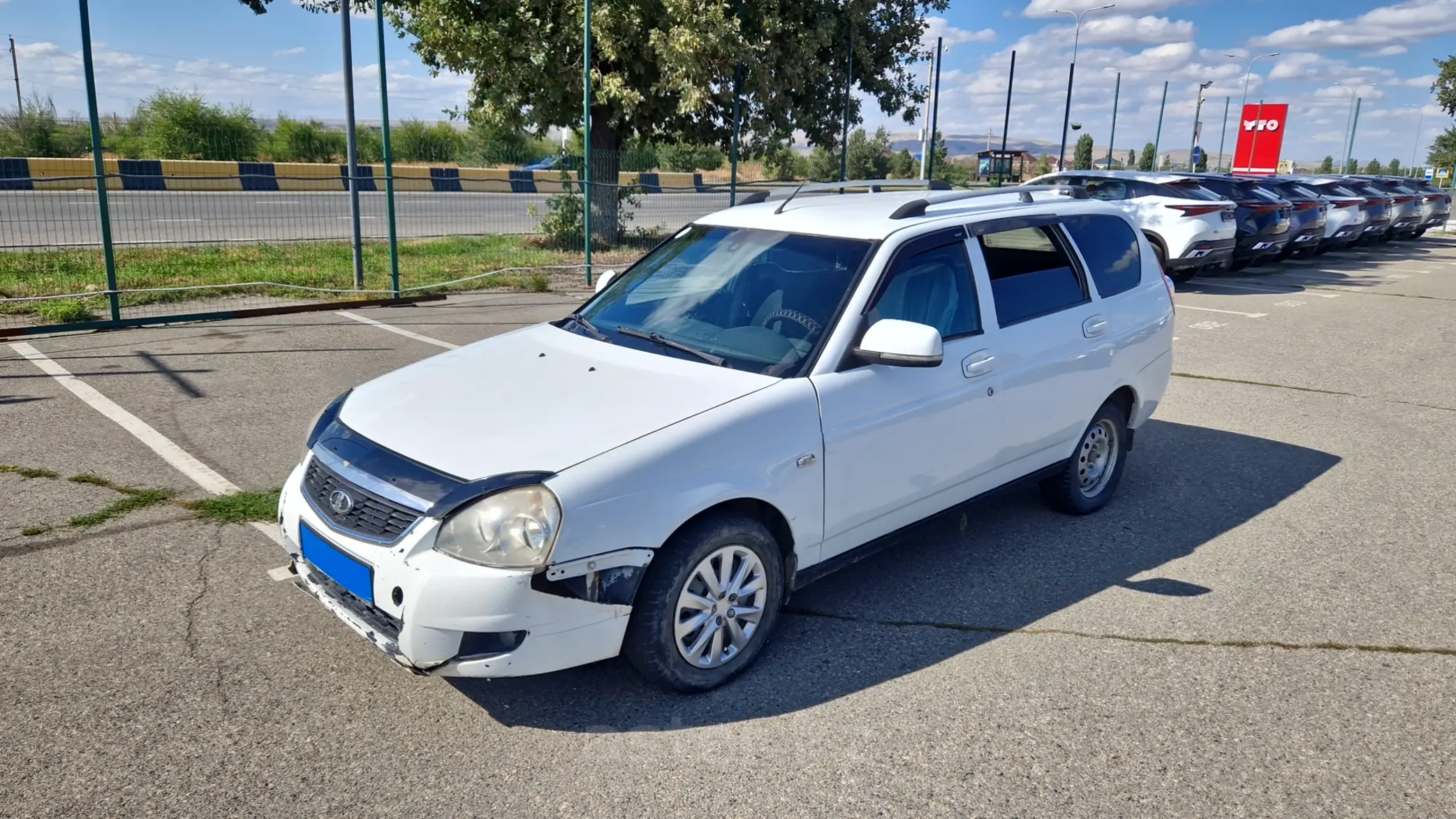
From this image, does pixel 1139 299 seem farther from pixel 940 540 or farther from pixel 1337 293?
pixel 1337 293

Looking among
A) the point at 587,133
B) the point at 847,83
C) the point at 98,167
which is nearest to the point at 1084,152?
the point at 847,83

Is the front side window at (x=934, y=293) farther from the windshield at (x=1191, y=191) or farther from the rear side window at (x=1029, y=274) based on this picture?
the windshield at (x=1191, y=191)

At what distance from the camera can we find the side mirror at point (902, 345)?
3.72 meters

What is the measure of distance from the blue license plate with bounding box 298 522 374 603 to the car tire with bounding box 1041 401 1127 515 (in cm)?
345

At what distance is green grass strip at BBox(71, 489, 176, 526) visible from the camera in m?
4.82

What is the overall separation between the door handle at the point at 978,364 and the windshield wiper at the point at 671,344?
43.0 inches

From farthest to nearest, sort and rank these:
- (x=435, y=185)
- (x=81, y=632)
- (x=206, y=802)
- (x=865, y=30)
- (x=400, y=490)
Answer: (x=435, y=185) → (x=865, y=30) → (x=81, y=632) → (x=400, y=490) → (x=206, y=802)

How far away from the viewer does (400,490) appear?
3193 mm

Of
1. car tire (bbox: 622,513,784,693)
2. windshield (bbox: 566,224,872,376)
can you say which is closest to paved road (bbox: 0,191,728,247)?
windshield (bbox: 566,224,872,376)

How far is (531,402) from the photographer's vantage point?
362 centimetres

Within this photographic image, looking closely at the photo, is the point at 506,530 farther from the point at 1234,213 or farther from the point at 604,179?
the point at 1234,213

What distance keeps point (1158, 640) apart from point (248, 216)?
11.5 m

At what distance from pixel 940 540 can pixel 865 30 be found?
14.5 metres

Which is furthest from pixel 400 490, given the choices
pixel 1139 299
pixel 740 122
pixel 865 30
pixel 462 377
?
pixel 865 30
